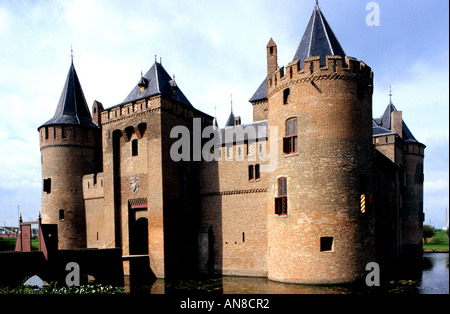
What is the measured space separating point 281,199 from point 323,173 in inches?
82.8

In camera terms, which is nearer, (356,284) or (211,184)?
(356,284)

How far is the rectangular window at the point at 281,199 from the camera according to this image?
14766 mm

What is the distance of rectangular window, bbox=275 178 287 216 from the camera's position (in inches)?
581

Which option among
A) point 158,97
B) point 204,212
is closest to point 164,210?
point 204,212

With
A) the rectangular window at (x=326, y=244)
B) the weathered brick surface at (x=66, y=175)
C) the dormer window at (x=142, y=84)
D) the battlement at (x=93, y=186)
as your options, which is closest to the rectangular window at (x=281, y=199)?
the rectangular window at (x=326, y=244)

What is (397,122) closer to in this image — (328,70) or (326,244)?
(328,70)

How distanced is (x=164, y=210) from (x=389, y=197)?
43.5 ft

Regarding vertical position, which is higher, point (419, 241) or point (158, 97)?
point (158, 97)

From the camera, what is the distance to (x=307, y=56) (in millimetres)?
15180

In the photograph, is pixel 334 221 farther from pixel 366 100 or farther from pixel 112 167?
pixel 112 167

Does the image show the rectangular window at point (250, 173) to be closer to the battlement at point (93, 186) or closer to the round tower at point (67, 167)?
the battlement at point (93, 186)

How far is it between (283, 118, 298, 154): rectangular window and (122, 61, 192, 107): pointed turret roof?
7.14 m

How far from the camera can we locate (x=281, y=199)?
14.9 metres

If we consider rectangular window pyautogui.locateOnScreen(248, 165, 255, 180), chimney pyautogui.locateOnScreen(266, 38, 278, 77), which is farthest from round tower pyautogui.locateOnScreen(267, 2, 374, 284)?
chimney pyautogui.locateOnScreen(266, 38, 278, 77)
